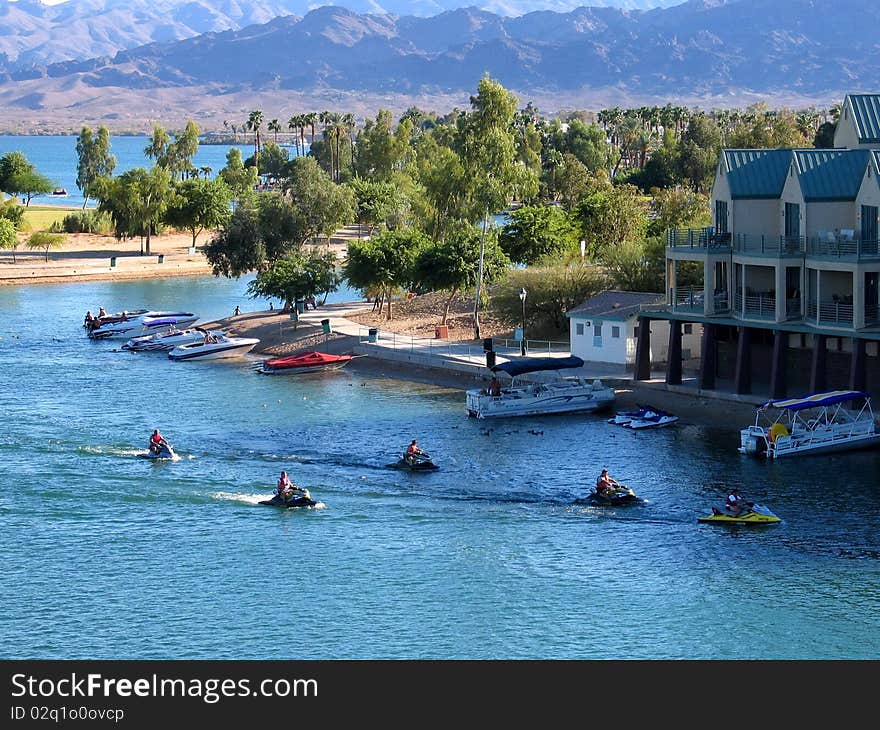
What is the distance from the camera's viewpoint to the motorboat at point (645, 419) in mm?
73625

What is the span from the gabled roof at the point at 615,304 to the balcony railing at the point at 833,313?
43.7 feet

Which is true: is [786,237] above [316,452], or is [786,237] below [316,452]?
above

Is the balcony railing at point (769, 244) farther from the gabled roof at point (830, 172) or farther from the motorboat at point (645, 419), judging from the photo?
the motorboat at point (645, 419)

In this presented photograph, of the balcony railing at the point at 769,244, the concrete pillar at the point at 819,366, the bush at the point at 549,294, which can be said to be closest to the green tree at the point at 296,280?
the bush at the point at 549,294

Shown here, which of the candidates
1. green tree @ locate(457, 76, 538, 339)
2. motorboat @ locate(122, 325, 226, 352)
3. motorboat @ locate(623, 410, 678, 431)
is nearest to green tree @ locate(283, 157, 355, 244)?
motorboat @ locate(122, 325, 226, 352)

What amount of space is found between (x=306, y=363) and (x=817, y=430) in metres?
35.7

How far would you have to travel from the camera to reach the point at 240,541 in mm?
56250

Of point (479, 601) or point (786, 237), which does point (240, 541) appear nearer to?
point (479, 601)

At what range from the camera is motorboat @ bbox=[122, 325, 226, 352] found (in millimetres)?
105188

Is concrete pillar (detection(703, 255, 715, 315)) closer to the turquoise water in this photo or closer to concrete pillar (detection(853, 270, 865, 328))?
the turquoise water
